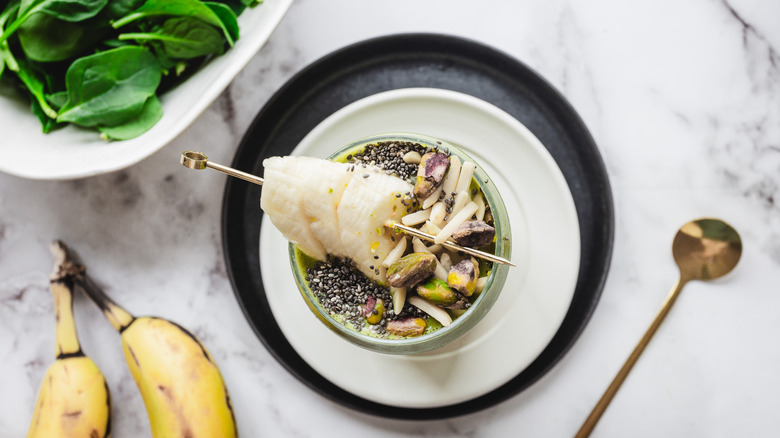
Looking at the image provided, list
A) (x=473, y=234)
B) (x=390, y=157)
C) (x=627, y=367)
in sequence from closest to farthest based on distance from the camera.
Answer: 1. (x=473, y=234)
2. (x=390, y=157)
3. (x=627, y=367)

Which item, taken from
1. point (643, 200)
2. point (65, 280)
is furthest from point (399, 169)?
point (65, 280)

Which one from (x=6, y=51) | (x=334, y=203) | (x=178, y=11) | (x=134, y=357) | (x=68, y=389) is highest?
(x=178, y=11)

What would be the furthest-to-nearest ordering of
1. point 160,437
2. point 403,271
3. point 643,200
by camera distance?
point 643,200
point 160,437
point 403,271

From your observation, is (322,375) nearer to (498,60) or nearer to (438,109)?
(438,109)

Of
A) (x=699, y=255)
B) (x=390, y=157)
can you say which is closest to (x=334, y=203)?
(x=390, y=157)

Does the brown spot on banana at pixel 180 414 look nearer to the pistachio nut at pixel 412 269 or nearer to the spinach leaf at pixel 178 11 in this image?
the pistachio nut at pixel 412 269

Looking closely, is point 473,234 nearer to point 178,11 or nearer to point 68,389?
point 178,11
